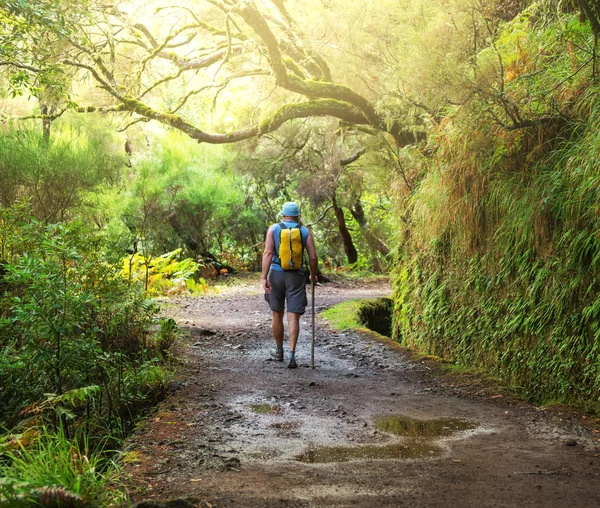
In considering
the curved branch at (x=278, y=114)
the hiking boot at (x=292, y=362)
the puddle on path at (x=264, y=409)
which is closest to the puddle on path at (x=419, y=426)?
the puddle on path at (x=264, y=409)

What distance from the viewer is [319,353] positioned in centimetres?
1008

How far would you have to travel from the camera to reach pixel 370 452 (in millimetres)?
4852

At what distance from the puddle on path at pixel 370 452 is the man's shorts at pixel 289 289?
12.3ft

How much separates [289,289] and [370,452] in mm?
3982

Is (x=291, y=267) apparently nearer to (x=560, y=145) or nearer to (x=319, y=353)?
(x=319, y=353)

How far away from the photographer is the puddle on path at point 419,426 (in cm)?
544

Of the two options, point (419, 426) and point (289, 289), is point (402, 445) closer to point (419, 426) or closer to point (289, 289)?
point (419, 426)

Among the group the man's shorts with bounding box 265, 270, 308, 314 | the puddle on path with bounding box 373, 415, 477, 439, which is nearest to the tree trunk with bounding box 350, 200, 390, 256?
the man's shorts with bounding box 265, 270, 308, 314

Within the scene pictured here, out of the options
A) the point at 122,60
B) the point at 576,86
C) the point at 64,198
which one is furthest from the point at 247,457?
the point at 122,60

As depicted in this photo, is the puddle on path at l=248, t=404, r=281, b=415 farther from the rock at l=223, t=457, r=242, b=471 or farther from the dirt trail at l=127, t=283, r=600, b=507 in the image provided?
the rock at l=223, t=457, r=242, b=471

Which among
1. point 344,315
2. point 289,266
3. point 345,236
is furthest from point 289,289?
point 345,236

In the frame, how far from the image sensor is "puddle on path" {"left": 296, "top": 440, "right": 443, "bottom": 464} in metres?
4.69

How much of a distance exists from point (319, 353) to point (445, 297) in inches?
82.6

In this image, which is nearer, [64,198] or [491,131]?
[491,131]
